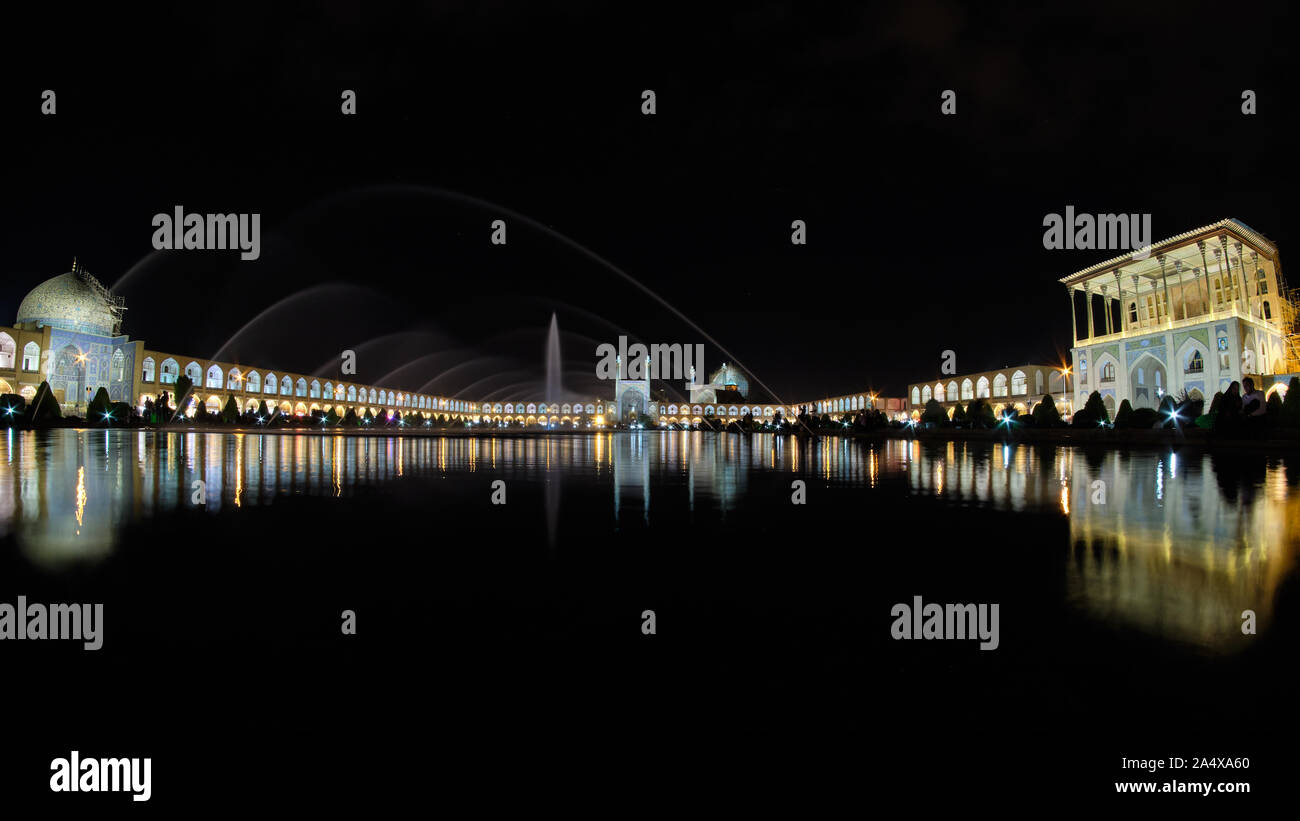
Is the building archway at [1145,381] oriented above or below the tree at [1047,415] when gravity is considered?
above

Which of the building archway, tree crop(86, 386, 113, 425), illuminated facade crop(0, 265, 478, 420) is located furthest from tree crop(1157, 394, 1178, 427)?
illuminated facade crop(0, 265, 478, 420)

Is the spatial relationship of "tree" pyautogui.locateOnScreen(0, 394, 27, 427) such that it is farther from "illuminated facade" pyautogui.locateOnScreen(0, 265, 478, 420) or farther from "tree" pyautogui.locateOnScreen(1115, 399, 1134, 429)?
"tree" pyautogui.locateOnScreen(1115, 399, 1134, 429)

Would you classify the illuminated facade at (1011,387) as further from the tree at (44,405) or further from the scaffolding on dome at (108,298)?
the scaffolding on dome at (108,298)

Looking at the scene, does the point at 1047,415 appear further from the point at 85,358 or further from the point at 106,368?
the point at 85,358

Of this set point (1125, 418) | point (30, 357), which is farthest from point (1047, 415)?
point (30, 357)

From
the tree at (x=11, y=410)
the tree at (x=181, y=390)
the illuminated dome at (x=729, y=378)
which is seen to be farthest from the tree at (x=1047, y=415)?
the illuminated dome at (x=729, y=378)
